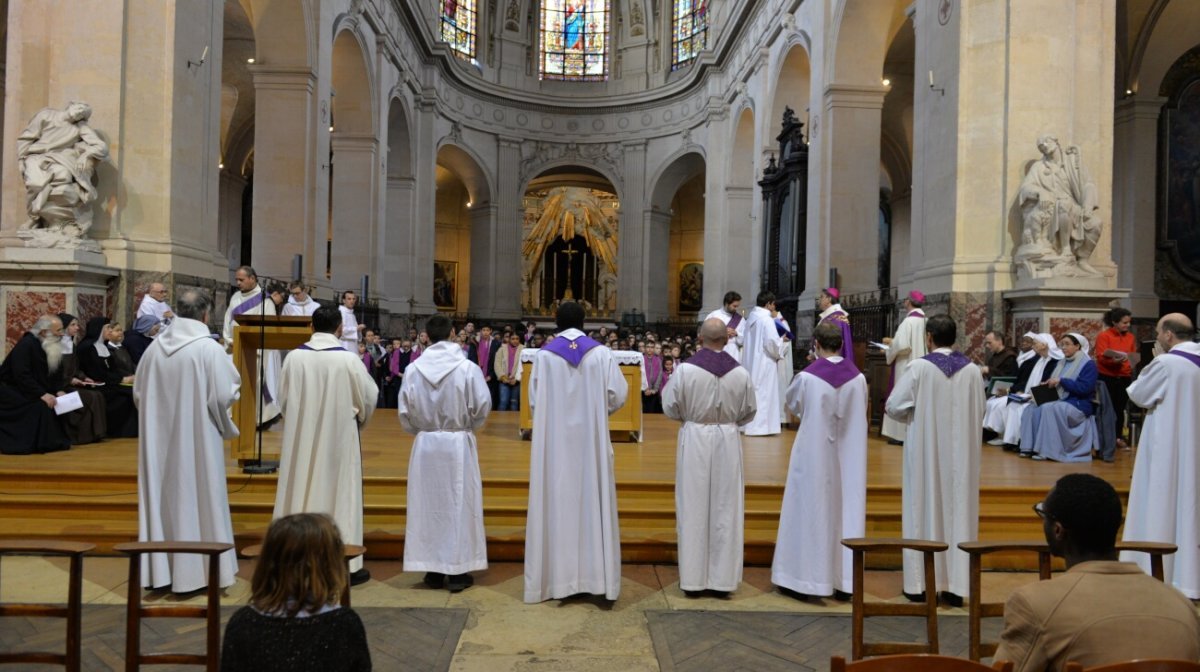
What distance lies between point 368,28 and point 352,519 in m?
14.9

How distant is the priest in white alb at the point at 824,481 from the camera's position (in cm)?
511

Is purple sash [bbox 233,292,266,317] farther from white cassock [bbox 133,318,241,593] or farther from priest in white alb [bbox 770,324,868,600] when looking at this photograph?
priest in white alb [bbox 770,324,868,600]

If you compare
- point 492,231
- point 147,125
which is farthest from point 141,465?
point 492,231

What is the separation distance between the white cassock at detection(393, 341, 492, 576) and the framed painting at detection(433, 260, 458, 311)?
83.8 ft

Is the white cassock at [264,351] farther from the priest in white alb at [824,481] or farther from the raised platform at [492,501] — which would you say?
the priest in white alb at [824,481]

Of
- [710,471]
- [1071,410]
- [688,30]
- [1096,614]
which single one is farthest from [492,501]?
[688,30]

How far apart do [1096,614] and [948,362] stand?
3297 mm

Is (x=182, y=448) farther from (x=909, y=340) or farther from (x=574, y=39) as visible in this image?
(x=574, y=39)

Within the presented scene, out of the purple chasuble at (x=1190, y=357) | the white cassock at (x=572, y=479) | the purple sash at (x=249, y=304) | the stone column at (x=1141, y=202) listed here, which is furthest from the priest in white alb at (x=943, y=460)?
the stone column at (x=1141, y=202)

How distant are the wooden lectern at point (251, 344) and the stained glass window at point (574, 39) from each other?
24.4 metres

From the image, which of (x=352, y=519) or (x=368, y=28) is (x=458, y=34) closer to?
(x=368, y=28)

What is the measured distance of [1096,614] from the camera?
2.06 meters

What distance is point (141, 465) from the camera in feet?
15.9

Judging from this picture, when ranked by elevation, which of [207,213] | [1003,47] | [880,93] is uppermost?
[880,93]
